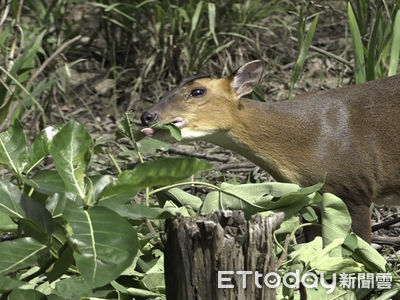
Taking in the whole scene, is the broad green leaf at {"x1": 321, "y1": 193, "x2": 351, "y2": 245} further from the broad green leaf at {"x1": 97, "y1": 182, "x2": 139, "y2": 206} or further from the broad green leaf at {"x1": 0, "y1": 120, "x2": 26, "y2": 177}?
the broad green leaf at {"x1": 0, "y1": 120, "x2": 26, "y2": 177}

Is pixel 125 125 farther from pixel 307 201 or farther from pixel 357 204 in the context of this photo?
pixel 357 204

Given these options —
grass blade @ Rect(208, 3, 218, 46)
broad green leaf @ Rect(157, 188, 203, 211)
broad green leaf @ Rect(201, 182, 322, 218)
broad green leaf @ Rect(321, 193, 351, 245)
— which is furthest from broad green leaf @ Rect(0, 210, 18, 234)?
grass blade @ Rect(208, 3, 218, 46)

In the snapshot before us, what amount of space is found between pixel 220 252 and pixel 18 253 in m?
0.62

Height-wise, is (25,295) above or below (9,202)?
below

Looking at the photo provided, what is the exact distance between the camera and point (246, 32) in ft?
26.0

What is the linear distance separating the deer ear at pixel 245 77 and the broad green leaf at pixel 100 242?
2.49 meters

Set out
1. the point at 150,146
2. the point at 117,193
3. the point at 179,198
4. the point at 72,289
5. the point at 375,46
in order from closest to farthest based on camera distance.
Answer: the point at 117,193, the point at 72,289, the point at 179,198, the point at 150,146, the point at 375,46

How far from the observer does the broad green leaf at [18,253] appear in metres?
3.07

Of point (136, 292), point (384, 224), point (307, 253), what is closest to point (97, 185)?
point (136, 292)

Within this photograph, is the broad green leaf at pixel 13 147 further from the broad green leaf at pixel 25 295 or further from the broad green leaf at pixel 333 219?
the broad green leaf at pixel 333 219

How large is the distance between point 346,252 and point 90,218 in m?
1.29

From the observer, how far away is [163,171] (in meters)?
3.09

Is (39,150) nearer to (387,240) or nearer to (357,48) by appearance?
(387,240)

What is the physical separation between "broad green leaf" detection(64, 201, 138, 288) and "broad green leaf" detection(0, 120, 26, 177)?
516 mm
